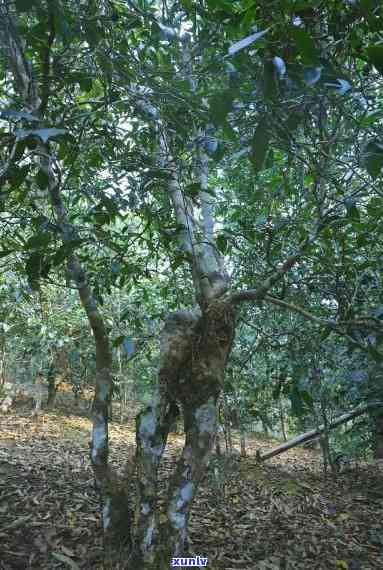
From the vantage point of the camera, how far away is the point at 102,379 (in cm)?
180

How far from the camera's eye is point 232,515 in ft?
9.16

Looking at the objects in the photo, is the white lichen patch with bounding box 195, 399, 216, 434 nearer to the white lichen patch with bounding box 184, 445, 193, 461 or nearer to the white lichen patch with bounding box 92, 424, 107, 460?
the white lichen patch with bounding box 184, 445, 193, 461

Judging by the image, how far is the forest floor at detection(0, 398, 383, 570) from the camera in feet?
7.03

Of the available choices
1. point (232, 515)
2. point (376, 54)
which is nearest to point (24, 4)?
point (376, 54)

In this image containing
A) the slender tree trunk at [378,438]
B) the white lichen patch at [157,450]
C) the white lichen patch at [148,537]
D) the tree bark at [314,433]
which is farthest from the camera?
the slender tree trunk at [378,438]

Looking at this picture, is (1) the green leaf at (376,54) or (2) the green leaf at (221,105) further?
(2) the green leaf at (221,105)

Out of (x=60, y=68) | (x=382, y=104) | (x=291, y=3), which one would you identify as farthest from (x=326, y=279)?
(x=60, y=68)

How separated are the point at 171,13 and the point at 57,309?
14.5 feet

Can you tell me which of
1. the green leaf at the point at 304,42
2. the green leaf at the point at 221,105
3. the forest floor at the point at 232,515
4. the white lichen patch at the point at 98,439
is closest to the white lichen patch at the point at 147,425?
the white lichen patch at the point at 98,439

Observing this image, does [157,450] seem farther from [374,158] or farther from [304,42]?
[304,42]

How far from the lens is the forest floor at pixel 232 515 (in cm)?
214

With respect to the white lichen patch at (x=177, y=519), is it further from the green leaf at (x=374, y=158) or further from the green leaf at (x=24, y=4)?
the green leaf at (x=24, y=4)

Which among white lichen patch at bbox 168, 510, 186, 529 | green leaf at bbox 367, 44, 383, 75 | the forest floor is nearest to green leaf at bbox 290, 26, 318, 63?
green leaf at bbox 367, 44, 383, 75

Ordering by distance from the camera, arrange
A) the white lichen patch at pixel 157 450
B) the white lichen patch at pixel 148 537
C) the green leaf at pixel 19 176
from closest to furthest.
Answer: the green leaf at pixel 19 176 < the white lichen patch at pixel 148 537 < the white lichen patch at pixel 157 450
